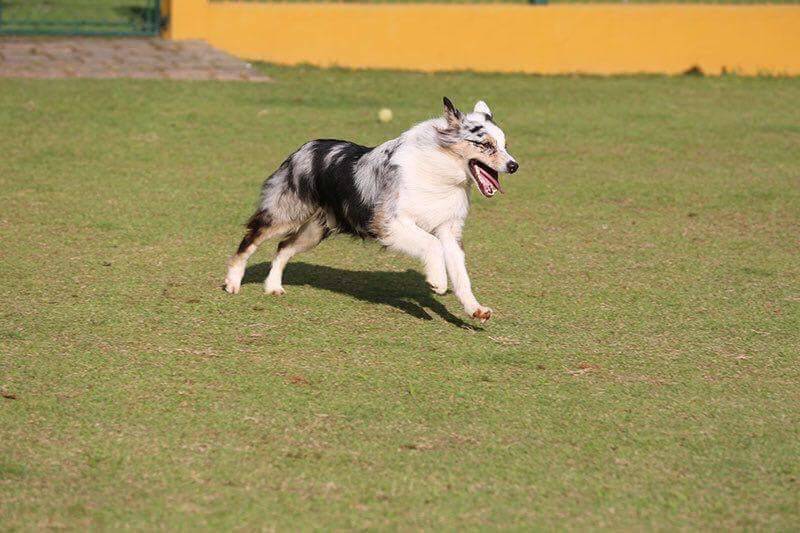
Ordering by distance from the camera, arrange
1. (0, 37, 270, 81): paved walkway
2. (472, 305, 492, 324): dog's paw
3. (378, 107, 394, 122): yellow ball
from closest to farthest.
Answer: (472, 305, 492, 324): dog's paw, (378, 107, 394, 122): yellow ball, (0, 37, 270, 81): paved walkway

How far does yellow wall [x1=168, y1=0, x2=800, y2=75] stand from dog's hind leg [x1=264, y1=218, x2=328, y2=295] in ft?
28.8

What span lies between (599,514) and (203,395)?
2.06 metres

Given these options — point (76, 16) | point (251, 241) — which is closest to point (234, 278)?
point (251, 241)

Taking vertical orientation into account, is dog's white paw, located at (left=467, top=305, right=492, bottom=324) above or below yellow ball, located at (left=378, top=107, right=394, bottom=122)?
below

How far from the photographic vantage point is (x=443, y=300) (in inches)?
300

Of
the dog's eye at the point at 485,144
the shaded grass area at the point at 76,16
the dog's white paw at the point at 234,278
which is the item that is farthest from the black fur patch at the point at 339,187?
the shaded grass area at the point at 76,16

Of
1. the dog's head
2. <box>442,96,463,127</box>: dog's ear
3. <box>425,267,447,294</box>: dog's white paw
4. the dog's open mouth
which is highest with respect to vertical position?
<box>442,96,463,127</box>: dog's ear

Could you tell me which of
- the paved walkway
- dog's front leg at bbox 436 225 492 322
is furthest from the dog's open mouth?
the paved walkway

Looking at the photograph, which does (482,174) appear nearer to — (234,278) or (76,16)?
(234,278)

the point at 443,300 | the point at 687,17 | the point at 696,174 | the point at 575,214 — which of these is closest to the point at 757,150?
the point at 696,174

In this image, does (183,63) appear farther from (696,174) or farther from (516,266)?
(516,266)

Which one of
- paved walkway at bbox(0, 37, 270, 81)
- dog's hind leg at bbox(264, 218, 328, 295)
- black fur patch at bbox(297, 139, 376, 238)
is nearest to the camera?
black fur patch at bbox(297, 139, 376, 238)

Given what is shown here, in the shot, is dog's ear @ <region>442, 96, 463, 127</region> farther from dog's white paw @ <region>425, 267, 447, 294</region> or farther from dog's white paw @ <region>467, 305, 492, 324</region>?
dog's white paw @ <region>467, 305, 492, 324</region>

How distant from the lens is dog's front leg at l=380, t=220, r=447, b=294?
22.5 feet
